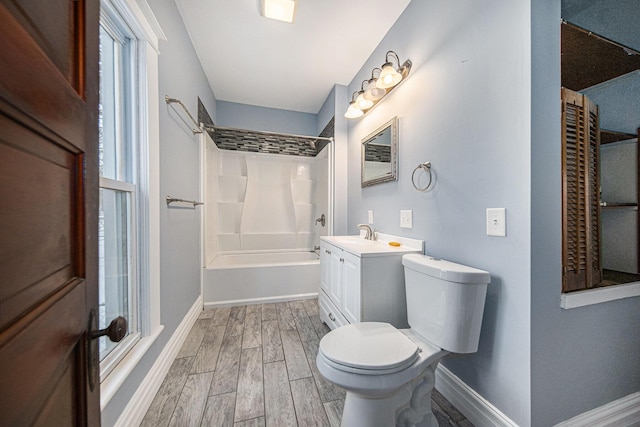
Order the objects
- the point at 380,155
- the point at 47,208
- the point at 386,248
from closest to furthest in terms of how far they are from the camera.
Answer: the point at 47,208, the point at 386,248, the point at 380,155

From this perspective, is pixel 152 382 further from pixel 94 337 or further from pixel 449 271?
pixel 449 271

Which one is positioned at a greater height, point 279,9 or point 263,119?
point 279,9

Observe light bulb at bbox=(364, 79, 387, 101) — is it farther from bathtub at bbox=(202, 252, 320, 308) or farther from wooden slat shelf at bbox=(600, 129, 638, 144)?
bathtub at bbox=(202, 252, 320, 308)

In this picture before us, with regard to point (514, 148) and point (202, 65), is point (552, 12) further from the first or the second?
point (202, 65)

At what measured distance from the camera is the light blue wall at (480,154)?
0.98m

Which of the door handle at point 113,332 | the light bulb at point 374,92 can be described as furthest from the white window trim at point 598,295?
the light bulb at point 374,92

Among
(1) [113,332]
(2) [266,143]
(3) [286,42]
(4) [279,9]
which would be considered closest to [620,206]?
(1) [113,332]

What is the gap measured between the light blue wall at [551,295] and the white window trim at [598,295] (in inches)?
1.2

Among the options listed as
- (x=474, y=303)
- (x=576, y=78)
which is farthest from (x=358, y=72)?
(x=474, y=303)

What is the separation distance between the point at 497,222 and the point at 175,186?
1983mm

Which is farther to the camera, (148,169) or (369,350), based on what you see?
(148,169)

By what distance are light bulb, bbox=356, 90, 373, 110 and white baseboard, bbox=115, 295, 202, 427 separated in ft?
7.74

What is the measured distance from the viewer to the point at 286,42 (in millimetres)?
2070

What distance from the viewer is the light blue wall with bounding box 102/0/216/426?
1.45m
